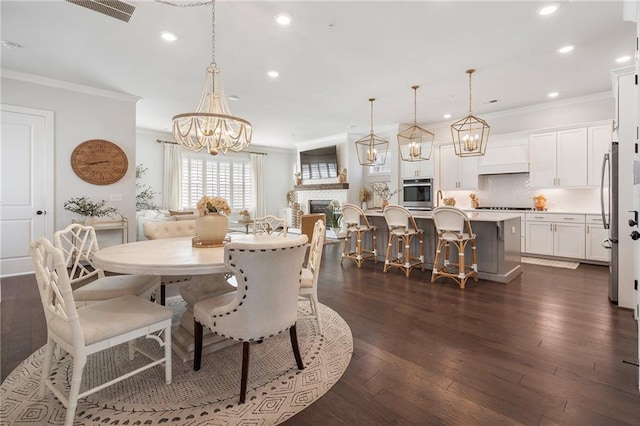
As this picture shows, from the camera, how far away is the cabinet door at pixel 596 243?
15.8ft

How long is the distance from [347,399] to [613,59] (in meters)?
5.19

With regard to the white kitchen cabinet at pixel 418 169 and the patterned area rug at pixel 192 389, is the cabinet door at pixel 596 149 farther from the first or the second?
the patterned area rug at pixel 192 389

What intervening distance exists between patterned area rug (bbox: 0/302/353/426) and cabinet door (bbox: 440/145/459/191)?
538cm

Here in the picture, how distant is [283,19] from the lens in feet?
9.65

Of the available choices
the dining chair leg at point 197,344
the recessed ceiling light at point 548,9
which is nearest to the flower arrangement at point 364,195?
the recessed ceiling light at point 548,9

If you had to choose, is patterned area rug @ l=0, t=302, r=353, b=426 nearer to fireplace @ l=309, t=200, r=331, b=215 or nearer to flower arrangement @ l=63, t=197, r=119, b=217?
flower arrangement @ l=63, t=197, r=119, b=217

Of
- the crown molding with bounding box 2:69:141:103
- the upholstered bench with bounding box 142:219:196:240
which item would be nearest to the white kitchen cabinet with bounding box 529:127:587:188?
the upholstered bench with bounding box 142:219:196:240

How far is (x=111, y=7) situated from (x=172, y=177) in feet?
19.3

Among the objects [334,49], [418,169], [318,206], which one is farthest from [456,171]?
[334,49]

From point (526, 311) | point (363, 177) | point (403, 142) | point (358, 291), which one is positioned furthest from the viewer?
point (363, 177)

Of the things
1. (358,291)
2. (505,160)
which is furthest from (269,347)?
(505,160)

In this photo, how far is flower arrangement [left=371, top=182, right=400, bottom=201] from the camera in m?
7.58

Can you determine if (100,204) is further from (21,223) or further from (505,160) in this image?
(505,160)

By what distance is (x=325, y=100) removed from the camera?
551cm
